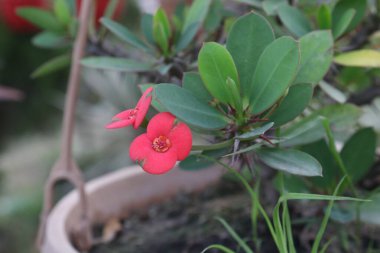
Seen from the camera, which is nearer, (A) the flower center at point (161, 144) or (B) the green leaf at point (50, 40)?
(A) the flower center at point (161, 144)

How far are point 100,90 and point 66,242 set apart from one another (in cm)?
82

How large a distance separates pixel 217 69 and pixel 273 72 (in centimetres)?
4

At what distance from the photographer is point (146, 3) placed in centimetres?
153

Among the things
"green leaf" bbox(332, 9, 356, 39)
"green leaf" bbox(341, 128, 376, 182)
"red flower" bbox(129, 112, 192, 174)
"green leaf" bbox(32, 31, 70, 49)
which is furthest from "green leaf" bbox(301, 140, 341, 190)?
"green leaf" bbox(32, 31, 70, 49)

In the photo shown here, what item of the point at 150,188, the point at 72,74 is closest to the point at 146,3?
the point at 150,188

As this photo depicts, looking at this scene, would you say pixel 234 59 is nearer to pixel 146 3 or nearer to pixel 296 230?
pixel 296 230

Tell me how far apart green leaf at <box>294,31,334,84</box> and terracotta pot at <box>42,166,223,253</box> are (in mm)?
368

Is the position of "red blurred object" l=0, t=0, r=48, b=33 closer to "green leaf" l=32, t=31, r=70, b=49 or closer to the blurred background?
the blurred background

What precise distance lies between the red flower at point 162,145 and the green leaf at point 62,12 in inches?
13.0

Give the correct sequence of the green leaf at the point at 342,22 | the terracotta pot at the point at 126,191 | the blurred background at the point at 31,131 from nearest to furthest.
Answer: the green leaf at the point at 342,22 < the terracotta pot at the point at 126,191 < the blurred background at the point at 31,131

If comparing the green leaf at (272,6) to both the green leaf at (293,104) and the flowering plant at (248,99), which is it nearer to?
the flowering plant at (248,99)

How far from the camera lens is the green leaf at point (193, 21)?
0.53 meters

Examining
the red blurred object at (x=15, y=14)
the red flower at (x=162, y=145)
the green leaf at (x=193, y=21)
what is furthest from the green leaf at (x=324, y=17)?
the red blurred object at (x=15, y=14)

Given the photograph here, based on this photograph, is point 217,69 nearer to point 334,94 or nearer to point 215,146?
point 215,146
